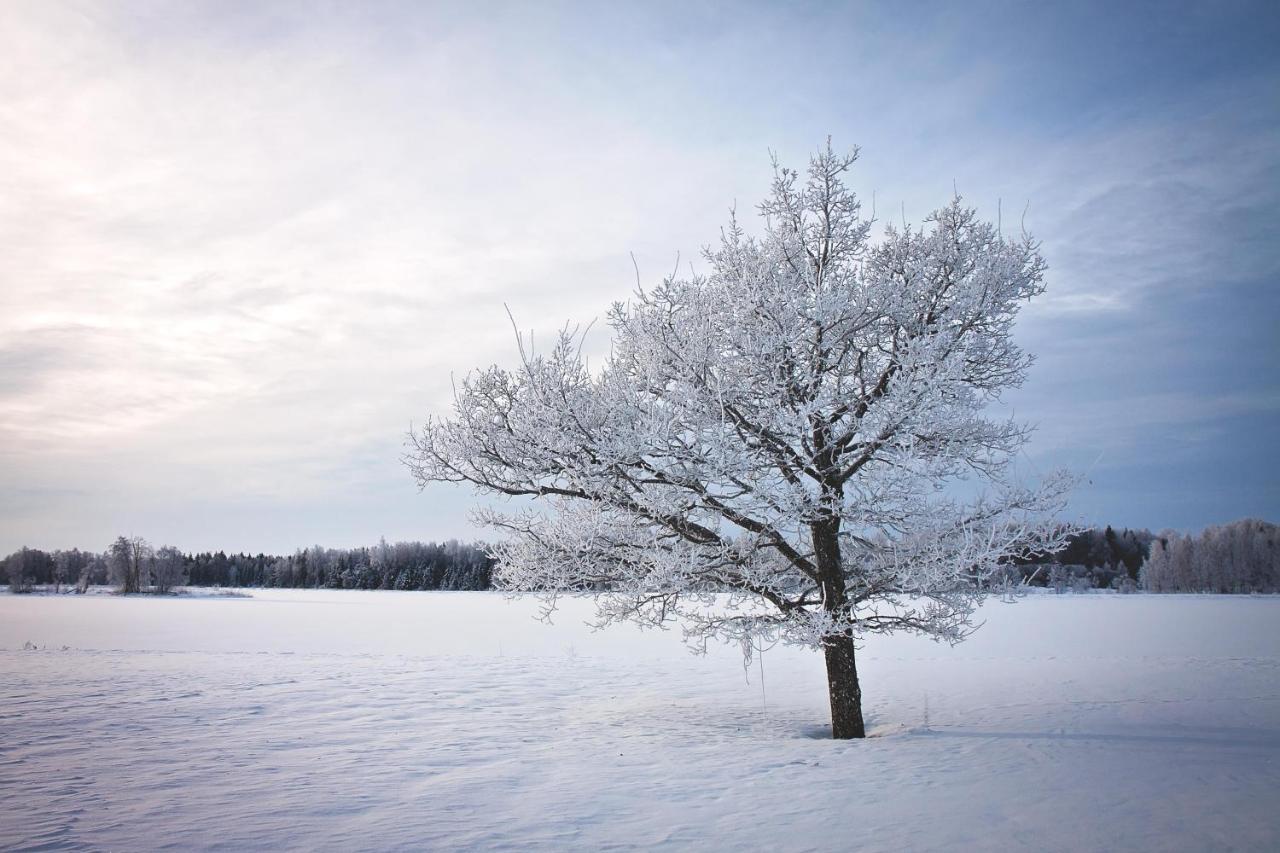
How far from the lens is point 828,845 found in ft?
19.9

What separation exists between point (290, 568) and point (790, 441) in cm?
15333

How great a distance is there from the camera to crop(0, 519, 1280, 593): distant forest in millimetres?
92812

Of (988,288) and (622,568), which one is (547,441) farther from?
(988,288)

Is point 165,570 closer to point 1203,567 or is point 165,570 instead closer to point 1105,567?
point 1105,567

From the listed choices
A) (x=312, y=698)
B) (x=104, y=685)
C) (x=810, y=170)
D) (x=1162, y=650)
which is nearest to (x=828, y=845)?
(x=810, y=170)

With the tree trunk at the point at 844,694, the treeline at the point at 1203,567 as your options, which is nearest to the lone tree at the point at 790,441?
the tree trunk at the point at 844,694

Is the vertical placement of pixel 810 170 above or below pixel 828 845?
above

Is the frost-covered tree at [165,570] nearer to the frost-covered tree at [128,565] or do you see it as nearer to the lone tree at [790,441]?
the frost-covered tree at [128,565]

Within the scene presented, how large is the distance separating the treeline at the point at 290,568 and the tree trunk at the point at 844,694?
320ft

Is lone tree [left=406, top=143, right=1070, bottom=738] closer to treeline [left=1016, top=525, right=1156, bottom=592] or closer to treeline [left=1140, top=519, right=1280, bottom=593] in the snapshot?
treeline [left=1016, top=525, right=1156, bottom=592]

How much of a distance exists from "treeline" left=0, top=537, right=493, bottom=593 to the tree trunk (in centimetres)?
9768

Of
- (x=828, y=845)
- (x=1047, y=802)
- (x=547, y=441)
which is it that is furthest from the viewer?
(x=547, y=441)

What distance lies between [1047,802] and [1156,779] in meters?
1.98

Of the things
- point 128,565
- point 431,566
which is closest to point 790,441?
point 128,565
